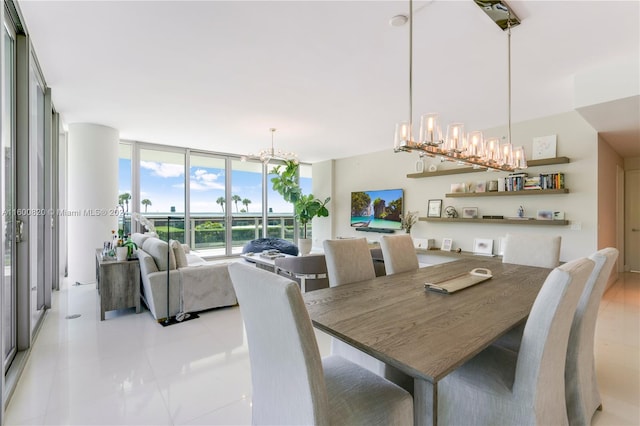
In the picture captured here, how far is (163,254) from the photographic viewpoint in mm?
3354

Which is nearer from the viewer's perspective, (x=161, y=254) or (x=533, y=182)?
(x=161, y=254)

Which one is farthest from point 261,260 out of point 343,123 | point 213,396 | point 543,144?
point 543,144

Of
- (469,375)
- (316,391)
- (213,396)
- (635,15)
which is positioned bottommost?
(213,396)

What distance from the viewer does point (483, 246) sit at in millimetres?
5078

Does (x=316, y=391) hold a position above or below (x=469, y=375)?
above

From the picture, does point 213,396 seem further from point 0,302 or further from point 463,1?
point 463,1

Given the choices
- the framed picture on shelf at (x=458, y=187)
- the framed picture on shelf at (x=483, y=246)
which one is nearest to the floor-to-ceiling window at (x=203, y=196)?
the framed picture on shelf at (x=458, y=187)

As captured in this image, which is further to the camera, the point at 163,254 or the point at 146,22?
the point at 163,254

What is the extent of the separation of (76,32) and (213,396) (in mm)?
3001

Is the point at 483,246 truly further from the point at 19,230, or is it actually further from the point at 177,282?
the point at 19,230

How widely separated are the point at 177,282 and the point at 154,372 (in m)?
1.21

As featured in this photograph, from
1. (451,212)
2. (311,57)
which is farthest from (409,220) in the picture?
(311,57)

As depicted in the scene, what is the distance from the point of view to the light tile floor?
1.85 meters

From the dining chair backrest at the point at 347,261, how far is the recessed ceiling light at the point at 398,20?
1.70 meters
